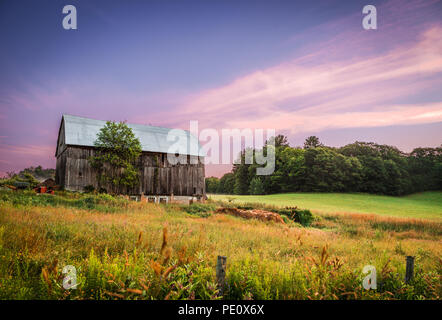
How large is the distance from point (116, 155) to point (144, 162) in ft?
10.2

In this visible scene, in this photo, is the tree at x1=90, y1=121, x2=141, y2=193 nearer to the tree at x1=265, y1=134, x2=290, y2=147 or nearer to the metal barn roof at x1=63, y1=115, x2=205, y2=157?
the metal barn roof at x1=63, y1=115, x2=205, y2=157

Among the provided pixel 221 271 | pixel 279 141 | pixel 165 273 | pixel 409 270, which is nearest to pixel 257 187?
pixel 279 141

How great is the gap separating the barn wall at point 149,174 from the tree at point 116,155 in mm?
726

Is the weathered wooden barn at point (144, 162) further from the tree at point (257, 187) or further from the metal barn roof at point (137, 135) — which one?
the tree at point (257, 187)

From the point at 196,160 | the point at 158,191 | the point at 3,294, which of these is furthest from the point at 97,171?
the point at 3,294

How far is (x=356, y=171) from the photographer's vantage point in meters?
52.1

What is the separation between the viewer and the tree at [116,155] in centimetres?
2598

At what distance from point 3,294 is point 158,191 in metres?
→ 25.5

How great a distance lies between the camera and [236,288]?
384cm

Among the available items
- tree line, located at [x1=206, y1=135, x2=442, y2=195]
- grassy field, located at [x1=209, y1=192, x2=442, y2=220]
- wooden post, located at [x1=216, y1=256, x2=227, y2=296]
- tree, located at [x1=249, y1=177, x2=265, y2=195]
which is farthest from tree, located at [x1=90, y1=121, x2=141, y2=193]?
tree, located at [x1=249, y1=177, x2=265, y2=195]

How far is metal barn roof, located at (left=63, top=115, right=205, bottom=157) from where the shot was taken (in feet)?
84.5

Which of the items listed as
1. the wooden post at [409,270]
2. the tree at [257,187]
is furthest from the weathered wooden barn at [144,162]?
the tree at [257,187]

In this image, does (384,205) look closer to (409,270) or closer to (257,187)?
(409,270)
